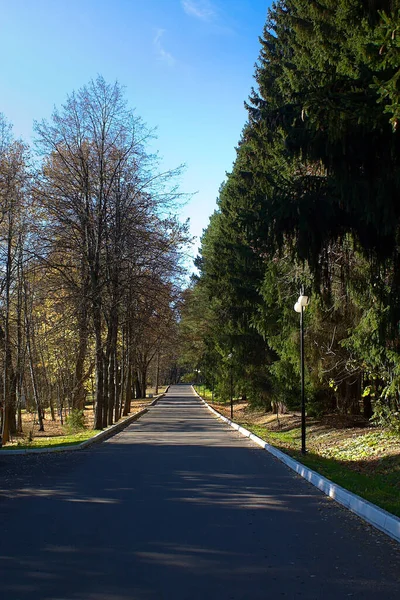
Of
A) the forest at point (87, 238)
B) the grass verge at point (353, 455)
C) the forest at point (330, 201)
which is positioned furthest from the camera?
the forest at point (87, 238)

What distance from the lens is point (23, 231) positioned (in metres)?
24.9

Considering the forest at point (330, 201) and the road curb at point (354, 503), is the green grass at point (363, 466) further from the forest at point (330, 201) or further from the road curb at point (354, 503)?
the forest at point (330, 201)

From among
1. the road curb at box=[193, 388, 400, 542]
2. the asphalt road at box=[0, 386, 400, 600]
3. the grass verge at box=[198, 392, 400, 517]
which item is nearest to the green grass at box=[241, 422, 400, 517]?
the grass verge at box=[198, 392, 400, 517]

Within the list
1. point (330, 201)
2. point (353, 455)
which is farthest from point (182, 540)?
point (353, 455)

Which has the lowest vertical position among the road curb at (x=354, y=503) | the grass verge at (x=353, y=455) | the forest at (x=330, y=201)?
the grass verge at (x=353, y=455)

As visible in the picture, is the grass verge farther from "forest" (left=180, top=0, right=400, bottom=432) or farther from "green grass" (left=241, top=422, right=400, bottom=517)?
"forest" (left=180, top=0, right=400, bottom=432)

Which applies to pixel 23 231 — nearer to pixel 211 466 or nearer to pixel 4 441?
pixel 4 441

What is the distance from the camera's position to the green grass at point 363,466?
9722 millimetres

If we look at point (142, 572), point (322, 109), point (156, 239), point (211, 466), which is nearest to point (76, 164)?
point (156, 239)

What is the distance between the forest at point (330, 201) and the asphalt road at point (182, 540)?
4.62 metres

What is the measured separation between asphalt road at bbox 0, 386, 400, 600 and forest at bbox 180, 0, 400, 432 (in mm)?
4621

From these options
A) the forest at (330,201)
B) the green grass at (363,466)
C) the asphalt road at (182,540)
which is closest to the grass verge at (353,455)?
the green grass at (363,466)

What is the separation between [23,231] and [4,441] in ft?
30.7

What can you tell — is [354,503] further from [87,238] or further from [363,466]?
[87,238]
